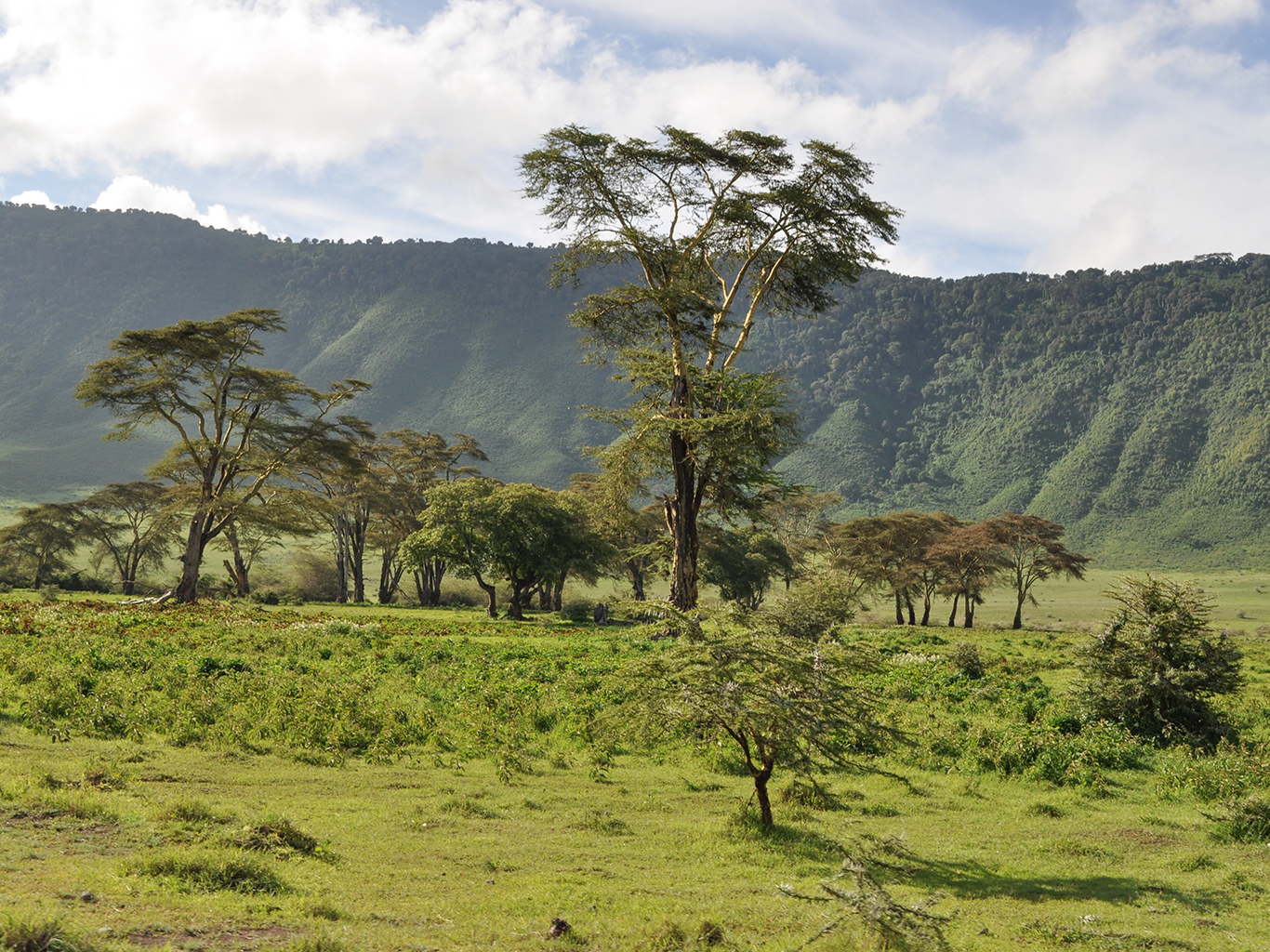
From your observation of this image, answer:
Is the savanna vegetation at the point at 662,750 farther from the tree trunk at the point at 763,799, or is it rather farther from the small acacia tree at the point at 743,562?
the small acacia tree at the point at 743,562

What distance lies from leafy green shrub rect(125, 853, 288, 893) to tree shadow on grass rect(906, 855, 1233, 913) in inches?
243

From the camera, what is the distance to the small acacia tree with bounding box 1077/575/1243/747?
16062mm

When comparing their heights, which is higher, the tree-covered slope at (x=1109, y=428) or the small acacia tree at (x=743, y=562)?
the tree-covered slope at (x=1109, y=428)

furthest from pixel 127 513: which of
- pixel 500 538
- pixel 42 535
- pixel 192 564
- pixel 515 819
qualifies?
pixel 515 819

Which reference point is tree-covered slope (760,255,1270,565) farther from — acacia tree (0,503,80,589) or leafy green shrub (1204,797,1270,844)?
leafy green shrub (1204,797,1270,844)

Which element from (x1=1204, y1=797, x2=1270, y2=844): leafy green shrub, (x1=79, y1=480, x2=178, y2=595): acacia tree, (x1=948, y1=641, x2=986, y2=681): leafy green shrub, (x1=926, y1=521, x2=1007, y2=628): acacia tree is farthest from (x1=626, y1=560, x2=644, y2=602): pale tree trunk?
(x1=1204, y1=797, x2=1270, y2=844): leafy green shrub

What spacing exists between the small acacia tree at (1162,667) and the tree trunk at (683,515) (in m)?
12.9

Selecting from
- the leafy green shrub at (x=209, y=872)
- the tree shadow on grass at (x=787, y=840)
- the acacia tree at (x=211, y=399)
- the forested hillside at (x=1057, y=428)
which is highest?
the forested hillside at (x=1057, y=428)

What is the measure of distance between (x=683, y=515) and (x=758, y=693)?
18690mm

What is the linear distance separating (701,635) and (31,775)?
7742mm

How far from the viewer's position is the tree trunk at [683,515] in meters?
27.7

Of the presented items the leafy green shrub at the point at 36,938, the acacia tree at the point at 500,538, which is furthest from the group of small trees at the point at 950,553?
the leafy green shrub at the point at 36,938

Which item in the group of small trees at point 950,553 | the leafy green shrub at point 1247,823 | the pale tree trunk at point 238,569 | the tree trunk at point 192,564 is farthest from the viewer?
the group of small trees at point 950,553

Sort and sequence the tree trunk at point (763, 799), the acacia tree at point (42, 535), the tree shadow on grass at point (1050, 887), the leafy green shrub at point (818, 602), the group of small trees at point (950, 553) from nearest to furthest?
the tree shadow on grass at point (1050, 887) → the tree trunk at point (763, 799) → the leafy green shrub at point (818, 602) → the group of small trees at point (950, 553) → the acacia tree at point (42, 535)
